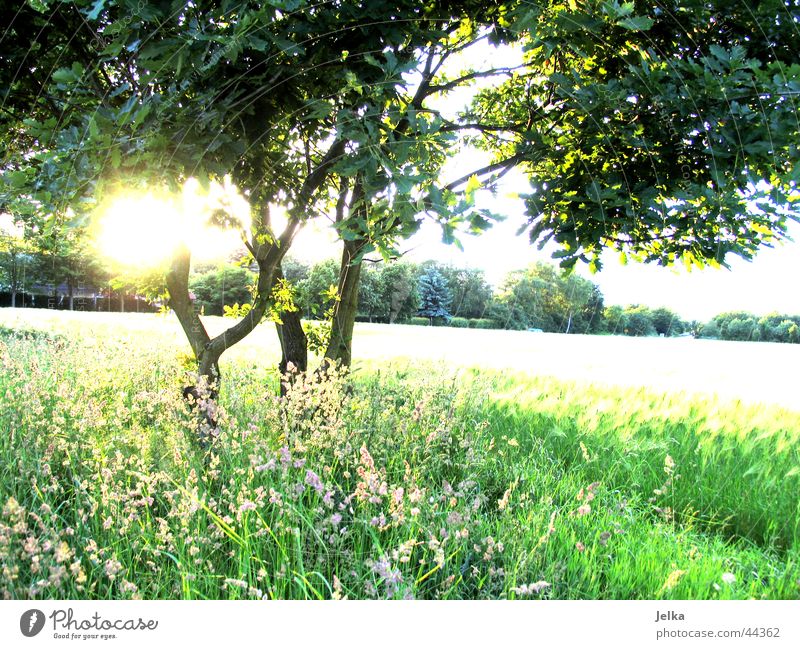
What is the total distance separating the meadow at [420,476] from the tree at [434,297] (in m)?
0.46

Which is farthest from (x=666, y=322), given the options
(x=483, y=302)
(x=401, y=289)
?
(x=401, y=289)

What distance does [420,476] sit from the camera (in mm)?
2289

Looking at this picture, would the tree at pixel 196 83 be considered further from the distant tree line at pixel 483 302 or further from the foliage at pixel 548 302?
the foliage at pixel 548 302

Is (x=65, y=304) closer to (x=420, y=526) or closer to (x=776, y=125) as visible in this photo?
(x=420, y=526)

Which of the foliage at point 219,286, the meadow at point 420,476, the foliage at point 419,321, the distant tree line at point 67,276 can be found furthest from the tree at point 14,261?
the foliage at point 419,321

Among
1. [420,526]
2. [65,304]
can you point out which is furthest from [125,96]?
[65,304]

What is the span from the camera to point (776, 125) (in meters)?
1.76

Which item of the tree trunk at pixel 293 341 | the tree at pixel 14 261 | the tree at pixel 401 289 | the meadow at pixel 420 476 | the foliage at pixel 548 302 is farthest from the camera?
the tree at pixel 14 261
